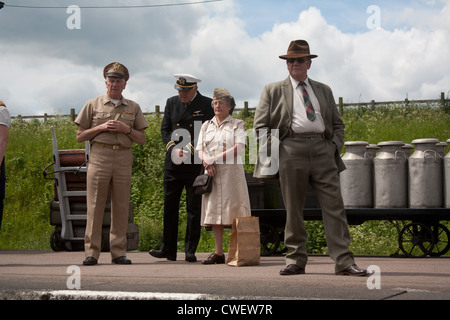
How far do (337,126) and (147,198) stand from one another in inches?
557

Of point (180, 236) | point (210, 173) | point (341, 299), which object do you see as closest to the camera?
point (341, 299)

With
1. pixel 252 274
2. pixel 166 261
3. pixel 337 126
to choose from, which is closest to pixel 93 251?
pixel 166 261

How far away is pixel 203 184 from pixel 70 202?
467cm

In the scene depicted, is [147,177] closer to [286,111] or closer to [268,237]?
[268,237]

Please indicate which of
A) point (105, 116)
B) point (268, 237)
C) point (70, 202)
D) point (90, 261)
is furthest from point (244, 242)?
point (70, 202)

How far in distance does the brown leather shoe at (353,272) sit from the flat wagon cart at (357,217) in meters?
3.45

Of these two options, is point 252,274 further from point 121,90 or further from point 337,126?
point 121,90

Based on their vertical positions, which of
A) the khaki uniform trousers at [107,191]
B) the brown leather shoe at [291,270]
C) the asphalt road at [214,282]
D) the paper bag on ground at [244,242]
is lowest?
the asphalt road at [214,282]

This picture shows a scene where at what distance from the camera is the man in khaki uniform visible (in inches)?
348

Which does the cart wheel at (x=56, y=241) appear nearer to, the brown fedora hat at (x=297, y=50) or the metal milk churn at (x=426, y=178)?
→ the metal milk churn at (x=426, y=178)

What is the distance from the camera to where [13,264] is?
31.3 ft

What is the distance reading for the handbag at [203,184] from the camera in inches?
346

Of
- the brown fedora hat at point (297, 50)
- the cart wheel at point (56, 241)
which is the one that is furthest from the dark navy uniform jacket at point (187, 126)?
the cart wheel at point (56, 241)

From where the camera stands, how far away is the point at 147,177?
22.2m
